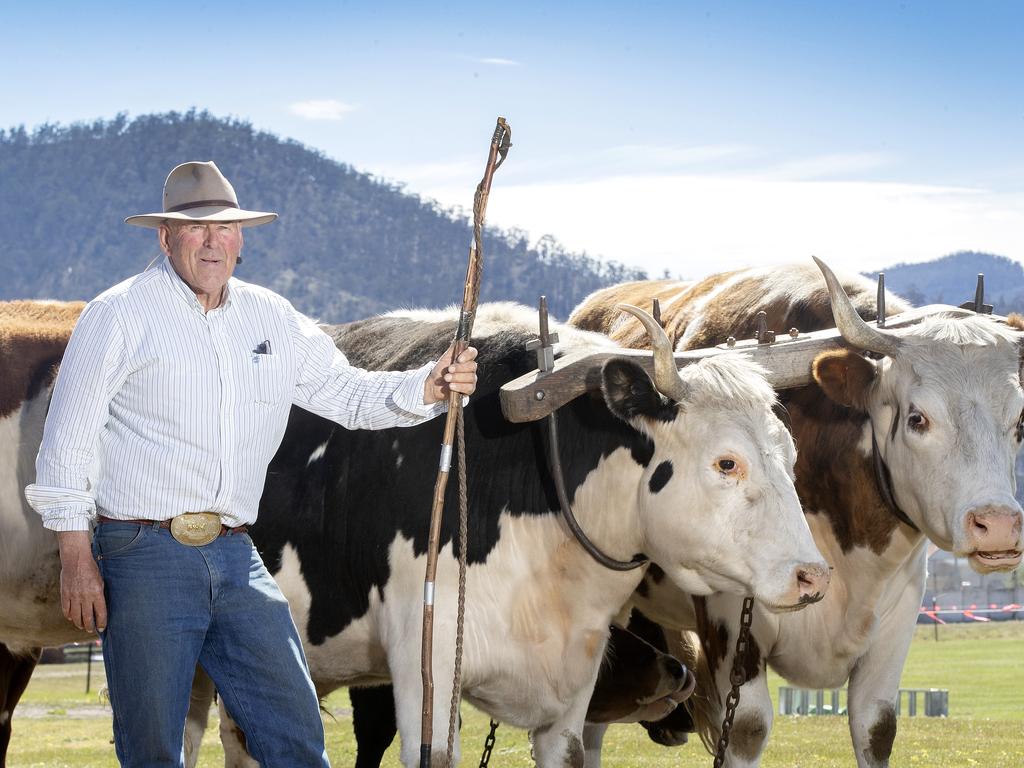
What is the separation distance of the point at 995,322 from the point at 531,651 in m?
2.91

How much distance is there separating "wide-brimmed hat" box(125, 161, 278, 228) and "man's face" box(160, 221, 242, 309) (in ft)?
0.14

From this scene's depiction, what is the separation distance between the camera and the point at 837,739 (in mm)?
15672

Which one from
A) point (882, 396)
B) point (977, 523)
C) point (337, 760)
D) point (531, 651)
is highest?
point (882, 396)

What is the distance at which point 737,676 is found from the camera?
636 centimetres

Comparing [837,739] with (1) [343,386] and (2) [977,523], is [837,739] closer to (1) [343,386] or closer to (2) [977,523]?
(2) [977,523]

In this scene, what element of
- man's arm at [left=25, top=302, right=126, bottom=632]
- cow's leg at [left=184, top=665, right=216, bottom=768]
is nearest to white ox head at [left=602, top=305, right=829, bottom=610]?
man's arm at [left=25, top=302, right=126, bottom=632]

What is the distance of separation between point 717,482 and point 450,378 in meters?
1.16

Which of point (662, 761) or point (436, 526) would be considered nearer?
point (436, 526)

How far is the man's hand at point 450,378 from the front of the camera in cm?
496

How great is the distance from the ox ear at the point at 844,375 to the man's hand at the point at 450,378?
2196 millimetres

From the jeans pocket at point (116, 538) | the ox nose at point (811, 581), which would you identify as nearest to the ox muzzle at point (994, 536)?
the ox nose at point (811, 581)

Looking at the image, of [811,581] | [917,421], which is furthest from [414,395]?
[917,421]

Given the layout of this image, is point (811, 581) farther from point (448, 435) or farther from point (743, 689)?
point (743, 689)

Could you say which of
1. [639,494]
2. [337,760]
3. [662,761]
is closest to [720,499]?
[639,494]
